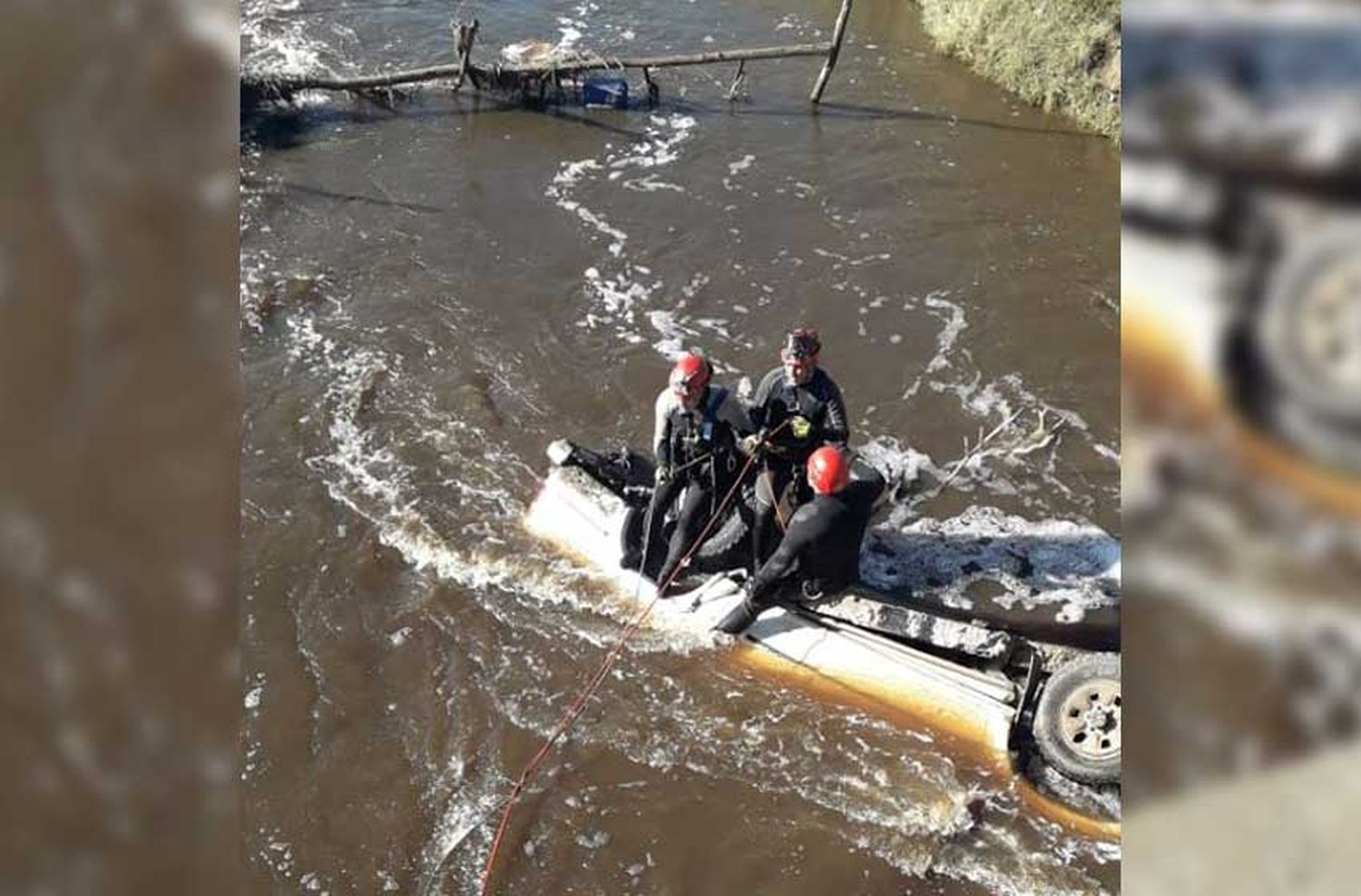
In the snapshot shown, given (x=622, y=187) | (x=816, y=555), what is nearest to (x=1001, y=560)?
(x=816, y=555)

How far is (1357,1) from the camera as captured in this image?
734 mm

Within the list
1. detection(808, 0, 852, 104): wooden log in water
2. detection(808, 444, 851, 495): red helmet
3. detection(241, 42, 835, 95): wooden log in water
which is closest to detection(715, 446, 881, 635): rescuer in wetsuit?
detection(808, 444, 851, 495): red helmet

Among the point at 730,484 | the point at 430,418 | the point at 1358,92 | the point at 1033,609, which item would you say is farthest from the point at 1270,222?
the point at 430,418

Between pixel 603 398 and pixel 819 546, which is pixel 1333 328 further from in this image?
pixel 603 398

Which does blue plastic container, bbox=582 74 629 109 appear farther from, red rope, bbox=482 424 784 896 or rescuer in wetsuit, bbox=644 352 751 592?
red rope, bbox=482 424 784 896

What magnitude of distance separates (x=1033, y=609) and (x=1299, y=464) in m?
7.74

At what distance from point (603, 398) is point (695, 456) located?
3478 mm

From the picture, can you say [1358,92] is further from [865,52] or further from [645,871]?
[865,52]

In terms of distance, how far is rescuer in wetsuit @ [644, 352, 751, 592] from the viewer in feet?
24.0

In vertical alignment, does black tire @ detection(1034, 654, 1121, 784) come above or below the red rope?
above

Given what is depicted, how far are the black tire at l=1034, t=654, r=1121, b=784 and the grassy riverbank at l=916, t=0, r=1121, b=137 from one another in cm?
1161

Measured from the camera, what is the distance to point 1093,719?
248 inches

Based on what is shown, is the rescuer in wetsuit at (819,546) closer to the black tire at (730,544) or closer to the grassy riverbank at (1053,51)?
the black tire at (730,544)

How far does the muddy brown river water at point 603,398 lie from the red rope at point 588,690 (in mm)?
82
